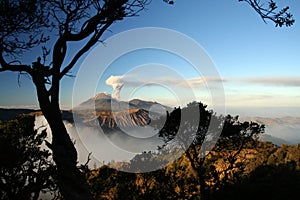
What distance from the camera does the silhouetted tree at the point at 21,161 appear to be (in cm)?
1270

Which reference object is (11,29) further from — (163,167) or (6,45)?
(163,167)

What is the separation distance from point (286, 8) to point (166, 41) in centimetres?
861

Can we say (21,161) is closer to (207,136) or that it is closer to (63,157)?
(63,157)

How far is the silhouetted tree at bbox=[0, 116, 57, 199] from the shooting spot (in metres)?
12.7

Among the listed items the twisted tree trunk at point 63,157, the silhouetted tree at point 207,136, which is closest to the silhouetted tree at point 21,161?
the twisted tree trunk at point 63,157

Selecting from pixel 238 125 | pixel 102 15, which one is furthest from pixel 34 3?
pixel 238 125

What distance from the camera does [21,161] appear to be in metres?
15.5

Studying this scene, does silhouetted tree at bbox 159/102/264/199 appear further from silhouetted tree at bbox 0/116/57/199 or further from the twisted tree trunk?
the twisted tree trunk

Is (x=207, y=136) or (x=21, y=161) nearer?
(x=21, y=161)

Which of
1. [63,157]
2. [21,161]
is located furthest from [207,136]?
[63,157]

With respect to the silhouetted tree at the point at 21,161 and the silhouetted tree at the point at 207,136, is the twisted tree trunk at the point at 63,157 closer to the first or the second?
the silhouetted tree at the point at 21,161

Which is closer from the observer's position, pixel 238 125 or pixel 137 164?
A: pixel 238 125

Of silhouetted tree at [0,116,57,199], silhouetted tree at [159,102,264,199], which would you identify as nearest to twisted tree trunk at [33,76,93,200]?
silhouetted tree at [0,116,57,199]

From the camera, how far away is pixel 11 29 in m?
8.38
